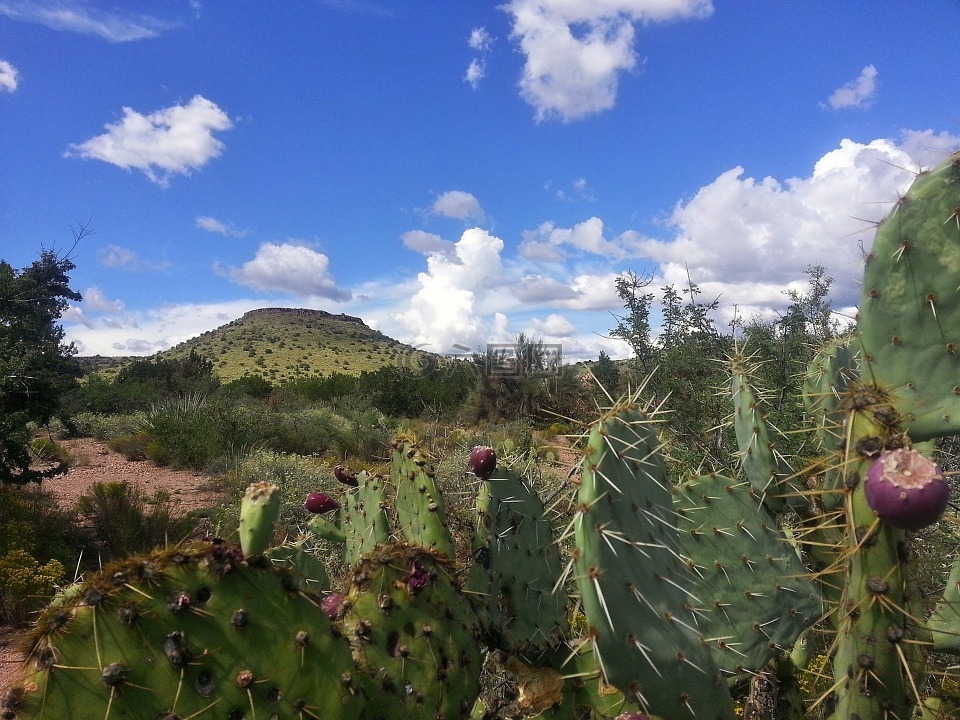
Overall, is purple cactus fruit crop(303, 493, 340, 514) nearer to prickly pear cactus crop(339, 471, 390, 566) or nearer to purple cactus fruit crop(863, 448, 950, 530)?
prickly pear cactus crop(339, 471, 390, 566)

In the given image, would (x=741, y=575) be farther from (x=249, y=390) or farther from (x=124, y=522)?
(x=249, y=390)

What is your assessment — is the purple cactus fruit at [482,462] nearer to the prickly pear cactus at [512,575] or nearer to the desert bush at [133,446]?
the prickly pear cactus at [512,575]

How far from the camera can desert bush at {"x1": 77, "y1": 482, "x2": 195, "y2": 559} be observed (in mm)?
7836

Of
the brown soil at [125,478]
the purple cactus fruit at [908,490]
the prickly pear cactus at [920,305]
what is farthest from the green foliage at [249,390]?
the purple cactus fruit at [908,490]

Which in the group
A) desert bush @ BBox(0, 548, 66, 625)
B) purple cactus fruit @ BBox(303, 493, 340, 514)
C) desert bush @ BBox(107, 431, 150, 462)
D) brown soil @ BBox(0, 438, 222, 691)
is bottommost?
desert bush @ BBox(0, 548, 66, 625)

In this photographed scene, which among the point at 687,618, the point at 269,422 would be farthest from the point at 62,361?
→ the point at 687,618

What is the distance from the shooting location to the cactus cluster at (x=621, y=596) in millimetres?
1605

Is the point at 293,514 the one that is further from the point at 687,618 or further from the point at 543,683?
the point at 687,618

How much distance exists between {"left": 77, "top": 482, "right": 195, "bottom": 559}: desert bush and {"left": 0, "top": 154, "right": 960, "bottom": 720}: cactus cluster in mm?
6505

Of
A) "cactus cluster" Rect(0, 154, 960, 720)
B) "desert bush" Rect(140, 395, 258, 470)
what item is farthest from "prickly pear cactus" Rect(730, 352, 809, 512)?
"desert bush" Rect(140, 395, 258, 470)

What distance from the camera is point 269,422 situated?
52.5 feet

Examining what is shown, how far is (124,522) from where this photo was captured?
810cm

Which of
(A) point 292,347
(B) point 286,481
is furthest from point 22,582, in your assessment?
(A) point 292,347

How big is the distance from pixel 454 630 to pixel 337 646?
550 mm
